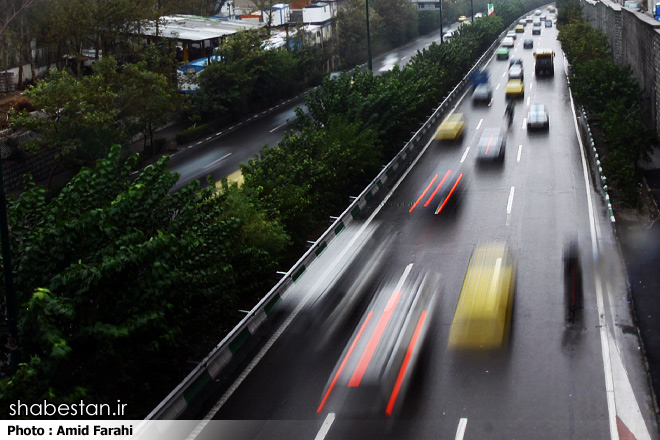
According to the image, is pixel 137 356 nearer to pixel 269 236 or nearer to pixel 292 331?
pixel 292 331

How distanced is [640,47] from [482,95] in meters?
15.3

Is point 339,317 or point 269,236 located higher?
point 269,236

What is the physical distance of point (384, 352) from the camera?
706 inches

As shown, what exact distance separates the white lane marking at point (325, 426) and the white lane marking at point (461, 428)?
2.53 metres

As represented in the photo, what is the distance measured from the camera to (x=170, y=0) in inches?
2239

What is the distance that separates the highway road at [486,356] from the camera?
14.8 m

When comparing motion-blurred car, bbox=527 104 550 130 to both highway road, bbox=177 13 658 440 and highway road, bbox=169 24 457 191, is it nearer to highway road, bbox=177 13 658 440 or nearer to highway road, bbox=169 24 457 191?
highway road, bbox=177 13 658 440

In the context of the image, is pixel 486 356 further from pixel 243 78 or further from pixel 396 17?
pixel 396 17

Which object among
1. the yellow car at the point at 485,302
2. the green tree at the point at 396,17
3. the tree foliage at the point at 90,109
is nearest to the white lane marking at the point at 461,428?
the yellow car at the point at 485,302

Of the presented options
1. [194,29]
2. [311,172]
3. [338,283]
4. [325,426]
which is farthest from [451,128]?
[325,426]

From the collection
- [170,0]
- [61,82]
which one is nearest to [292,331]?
[61,82]

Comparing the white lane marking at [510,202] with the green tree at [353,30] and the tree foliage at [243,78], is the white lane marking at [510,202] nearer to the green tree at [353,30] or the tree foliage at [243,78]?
the tree foliage at [243,78]

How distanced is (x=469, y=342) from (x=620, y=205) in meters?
13.5

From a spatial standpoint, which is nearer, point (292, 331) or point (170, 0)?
point (292, 331)
